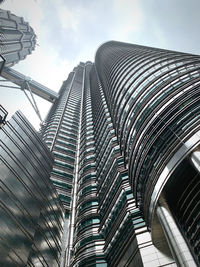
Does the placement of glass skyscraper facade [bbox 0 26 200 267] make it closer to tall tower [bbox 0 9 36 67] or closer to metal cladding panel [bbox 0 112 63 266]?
metal cladding panel [bbox 0 112 63 266]

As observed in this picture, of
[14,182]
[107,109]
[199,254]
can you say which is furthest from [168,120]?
[107,109]

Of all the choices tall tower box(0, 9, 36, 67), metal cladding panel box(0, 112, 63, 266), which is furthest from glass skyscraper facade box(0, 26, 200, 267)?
tall tower box(0, 9, 36, 67)

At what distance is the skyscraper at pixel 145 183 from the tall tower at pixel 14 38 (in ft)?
234

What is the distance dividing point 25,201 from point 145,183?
11.7 meters

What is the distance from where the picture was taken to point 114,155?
36.6 metres

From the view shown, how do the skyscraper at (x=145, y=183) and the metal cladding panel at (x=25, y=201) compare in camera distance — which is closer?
the metal cladding panel at (x=25, y=201)

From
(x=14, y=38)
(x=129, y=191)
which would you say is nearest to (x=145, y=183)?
(x=129, y=191)

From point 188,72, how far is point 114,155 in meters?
18.1

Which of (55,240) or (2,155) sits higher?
(2,155)

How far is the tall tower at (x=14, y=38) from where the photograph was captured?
304 feet

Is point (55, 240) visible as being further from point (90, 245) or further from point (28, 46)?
point (28, 46)

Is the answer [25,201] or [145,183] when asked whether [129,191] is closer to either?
[145,183]

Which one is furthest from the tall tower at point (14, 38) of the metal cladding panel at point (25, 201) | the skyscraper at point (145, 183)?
the metal cladding panel at point (25, 201)

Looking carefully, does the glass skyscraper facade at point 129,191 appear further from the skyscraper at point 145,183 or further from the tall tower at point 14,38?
the tall tower at point 14,38
